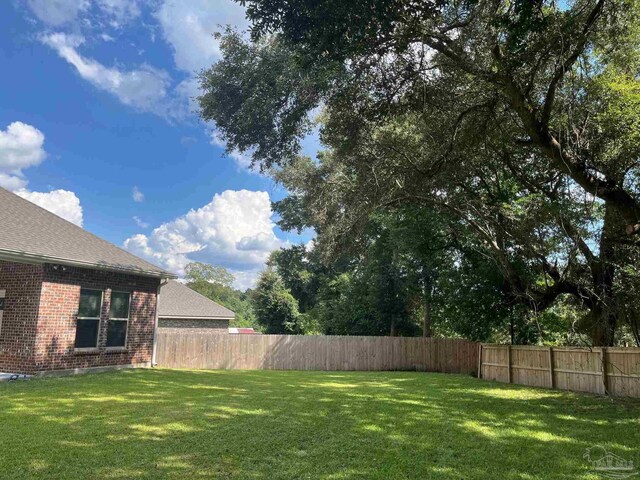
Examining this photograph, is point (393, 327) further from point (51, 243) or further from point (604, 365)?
point (51, 243)

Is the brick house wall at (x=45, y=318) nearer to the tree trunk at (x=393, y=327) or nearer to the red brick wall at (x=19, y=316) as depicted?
the red brick wall at (x=19, y=316)

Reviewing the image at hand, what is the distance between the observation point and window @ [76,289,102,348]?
12656 millimetres

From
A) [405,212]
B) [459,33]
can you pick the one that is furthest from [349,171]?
[459,33]

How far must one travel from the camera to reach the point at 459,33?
8.71 meters

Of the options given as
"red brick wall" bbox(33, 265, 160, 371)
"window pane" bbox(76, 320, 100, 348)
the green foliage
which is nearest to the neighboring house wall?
"red brick wall" bbox(33, 265, 160, 371)

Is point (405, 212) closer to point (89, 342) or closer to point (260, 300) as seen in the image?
point (89, 342)

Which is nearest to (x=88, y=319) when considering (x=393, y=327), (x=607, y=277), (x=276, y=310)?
(x=607, y=277)

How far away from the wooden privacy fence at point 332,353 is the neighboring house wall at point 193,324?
10.6 feet

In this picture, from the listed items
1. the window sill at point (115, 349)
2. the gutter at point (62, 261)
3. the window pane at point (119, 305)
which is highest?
the gutter at point (62, 261)

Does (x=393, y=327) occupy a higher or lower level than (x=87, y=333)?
higher

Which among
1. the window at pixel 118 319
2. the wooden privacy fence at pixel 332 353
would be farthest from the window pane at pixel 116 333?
the wooden privacy fence at pixel 332 353

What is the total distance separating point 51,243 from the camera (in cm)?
1231

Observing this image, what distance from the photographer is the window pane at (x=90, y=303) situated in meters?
12.7

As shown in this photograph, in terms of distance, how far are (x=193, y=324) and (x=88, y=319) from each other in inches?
466
